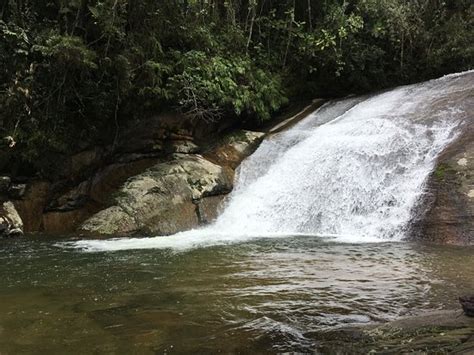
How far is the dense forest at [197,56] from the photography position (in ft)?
39.4

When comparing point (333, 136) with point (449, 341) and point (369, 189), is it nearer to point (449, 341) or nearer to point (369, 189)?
point (369, 189)

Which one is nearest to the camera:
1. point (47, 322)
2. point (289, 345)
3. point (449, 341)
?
point (449, 341)

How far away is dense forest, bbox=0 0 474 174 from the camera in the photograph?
12.0m

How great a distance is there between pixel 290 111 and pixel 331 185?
710cm

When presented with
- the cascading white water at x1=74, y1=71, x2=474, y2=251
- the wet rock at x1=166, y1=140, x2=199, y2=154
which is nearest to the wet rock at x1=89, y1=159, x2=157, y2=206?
the wet rock at x1=166, y1=140, x2=199, y2=154

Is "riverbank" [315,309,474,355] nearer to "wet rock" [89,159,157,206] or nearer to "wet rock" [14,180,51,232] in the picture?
"wet rock" [89,159,157,206]

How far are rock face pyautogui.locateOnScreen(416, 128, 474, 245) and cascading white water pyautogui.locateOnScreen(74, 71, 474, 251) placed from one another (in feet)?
1.02

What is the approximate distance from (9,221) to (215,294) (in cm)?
755

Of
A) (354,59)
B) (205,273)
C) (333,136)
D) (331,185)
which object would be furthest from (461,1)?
(205,273)

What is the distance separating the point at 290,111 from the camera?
18.1 m

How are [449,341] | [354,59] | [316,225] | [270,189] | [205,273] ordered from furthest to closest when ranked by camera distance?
[354,59] → [270,189] → [316,225] → [205,273] → [449,341]

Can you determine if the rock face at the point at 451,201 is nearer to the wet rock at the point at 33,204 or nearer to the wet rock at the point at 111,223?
the wet rock at the point at 111,223

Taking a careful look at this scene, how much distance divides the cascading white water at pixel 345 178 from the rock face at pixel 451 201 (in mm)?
310

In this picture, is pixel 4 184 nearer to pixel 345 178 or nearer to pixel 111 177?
pixel 111 177
